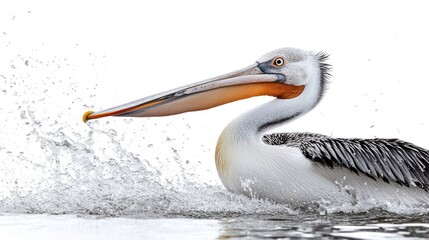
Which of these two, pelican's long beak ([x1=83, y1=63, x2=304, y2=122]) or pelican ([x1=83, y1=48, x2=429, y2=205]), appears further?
pelican's long beak ([x1=83, y1=63, x2=304, y2=122])

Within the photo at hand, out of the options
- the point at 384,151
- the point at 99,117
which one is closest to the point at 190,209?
the point at 99,117

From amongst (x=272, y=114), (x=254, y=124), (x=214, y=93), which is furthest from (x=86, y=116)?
(x=272, y=114)

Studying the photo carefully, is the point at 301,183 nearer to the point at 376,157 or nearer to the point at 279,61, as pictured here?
the point at 376,157

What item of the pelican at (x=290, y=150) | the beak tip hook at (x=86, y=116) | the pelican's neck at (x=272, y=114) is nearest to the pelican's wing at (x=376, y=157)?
the pelican at (x=290, y=150)

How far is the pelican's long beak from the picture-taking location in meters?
8.71

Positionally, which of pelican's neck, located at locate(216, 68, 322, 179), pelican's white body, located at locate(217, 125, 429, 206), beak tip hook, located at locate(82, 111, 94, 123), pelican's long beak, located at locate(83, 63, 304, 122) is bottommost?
pelican's white body, located at locate(217, 125, 429, 206)

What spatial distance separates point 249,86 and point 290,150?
0.85 m

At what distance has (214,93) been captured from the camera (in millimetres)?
8781

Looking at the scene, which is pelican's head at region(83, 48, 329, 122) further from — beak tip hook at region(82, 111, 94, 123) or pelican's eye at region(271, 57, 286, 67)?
beak tip hook at region(82, 111, 94, 123)

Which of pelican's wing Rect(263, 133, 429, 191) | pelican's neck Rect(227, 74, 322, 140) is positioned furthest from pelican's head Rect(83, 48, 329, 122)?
pelican's wing Rect(263, 133, 429, 191)

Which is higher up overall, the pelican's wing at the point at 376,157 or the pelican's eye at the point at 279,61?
the pelican's eye at the point at 279,61

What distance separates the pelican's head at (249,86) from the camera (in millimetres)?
8719

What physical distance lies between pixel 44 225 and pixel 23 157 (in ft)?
7.48

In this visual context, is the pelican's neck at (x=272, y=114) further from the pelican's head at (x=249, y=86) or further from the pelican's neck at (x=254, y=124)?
the pelican's head at (x=249, y=86)
